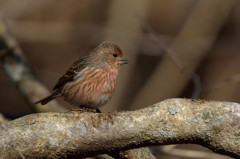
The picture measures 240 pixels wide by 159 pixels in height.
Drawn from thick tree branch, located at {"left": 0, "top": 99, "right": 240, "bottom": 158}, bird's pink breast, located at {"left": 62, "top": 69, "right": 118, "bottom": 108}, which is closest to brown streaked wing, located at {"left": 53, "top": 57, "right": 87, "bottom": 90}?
bird's pink breast, located at {"left": 62, "top": 69, "right": 118, "bottom": 108}

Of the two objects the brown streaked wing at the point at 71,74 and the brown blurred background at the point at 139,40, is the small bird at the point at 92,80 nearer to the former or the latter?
the brown streaked wing at the point at 71,74

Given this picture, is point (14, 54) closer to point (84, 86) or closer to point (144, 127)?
point (84, 86)

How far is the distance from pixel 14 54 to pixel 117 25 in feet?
11.7

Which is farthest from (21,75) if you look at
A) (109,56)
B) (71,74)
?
(109,56)

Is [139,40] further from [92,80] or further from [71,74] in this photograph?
[92,80]

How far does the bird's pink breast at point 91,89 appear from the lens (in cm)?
675

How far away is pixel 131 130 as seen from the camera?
392cm

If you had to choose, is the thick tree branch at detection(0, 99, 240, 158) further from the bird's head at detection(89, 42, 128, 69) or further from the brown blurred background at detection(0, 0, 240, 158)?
the brown blurred background at detection(0, 0, 240, 158)

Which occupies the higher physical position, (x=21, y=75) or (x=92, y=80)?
(x=92, y=80)

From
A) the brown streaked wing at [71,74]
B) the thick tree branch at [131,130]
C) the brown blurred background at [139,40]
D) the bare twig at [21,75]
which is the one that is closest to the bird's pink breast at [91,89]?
the brown streaked wing at [71,74]

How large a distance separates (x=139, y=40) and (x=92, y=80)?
352 cm

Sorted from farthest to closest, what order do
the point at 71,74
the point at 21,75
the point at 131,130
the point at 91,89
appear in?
the point at 71,74 → the point at 21,75 → the point at 91,89 → the point at 131,130

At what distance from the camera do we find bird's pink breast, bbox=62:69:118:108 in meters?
6.75

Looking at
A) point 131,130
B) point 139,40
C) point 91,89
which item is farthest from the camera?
point 139,40
